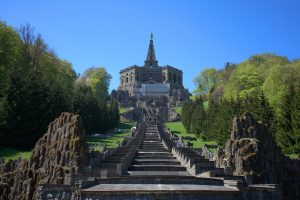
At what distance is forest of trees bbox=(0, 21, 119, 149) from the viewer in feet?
135

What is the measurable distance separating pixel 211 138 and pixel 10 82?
89.7 ft

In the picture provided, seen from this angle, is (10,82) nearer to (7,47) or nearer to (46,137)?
(7,47)

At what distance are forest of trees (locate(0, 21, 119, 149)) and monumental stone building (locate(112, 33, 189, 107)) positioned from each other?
192ft

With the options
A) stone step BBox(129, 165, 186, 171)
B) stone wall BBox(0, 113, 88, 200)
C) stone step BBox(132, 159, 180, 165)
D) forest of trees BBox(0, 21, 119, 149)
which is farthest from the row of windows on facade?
stone wall BBox(0, 113, 88, 200)

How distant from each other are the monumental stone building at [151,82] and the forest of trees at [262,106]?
31.5 metres

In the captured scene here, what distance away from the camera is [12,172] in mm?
27438

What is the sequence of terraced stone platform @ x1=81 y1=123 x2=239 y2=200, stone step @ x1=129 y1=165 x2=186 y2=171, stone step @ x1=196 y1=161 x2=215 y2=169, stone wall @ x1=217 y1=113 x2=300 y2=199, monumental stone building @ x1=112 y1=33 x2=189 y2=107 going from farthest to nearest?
1. monumental stone building @ x1=112 y1=33 x2=189 y2=107
2. stone step @ x1=129 y1=165 x2=186 y2=171
3. stone wall @ x1=217 y1=113 x2=300 y2=199
4. stone step @ x1=196 y1=161 x2=215 y2=169
5. terraced stone platform @ x1=81 y1=123 x2=239 y2=200

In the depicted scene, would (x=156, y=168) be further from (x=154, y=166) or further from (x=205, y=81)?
(x=205, y=81)

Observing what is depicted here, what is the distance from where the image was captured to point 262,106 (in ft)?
155

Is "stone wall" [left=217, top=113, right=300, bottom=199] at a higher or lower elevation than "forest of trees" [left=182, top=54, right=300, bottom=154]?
lower

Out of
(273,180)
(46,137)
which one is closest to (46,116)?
(46,137)

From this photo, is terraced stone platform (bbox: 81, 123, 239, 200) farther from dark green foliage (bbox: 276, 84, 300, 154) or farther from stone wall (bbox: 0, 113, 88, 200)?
dark green foliage (bbox: 276, 84, 300, 154)

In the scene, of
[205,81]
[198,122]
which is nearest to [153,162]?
[198,122]

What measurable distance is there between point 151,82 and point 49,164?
126 metres
